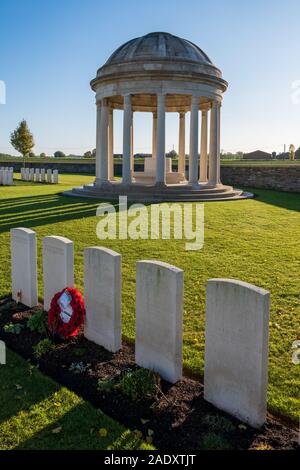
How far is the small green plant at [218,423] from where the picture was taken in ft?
12.6

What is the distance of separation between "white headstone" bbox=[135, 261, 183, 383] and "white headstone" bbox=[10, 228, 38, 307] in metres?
2.43

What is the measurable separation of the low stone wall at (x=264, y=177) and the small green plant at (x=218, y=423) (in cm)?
2310

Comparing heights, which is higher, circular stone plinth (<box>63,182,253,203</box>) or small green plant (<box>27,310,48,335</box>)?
circular stone plinth (<box>63,182,253,203</box>)

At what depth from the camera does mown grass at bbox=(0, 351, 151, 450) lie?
3.66m

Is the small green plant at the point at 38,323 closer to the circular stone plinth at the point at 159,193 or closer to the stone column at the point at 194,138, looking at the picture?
the circular stone plinth at the point at 159,193

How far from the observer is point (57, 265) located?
6.10 m

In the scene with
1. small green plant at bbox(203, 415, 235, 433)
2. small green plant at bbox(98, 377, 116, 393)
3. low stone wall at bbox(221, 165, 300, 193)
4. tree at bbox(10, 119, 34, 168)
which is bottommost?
small green plant at bbox(203, 415, 235, 433)

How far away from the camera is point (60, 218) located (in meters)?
14.0

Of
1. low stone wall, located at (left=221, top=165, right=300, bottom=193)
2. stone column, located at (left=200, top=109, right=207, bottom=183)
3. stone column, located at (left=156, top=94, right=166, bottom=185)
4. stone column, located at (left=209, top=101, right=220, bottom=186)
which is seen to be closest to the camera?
stone column, located at (left=156, top=94, right=166, bottom=185)

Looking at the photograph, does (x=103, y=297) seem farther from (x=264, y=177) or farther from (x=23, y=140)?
(x=23, y=140)

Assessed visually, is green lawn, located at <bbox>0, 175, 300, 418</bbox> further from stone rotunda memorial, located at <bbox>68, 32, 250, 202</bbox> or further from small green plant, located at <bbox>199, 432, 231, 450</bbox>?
stone rotunda memorial, located at <bbox>68, 32, 250, 202</bbox>

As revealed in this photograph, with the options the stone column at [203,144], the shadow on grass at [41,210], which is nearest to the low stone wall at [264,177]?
the stone column at [203,144]

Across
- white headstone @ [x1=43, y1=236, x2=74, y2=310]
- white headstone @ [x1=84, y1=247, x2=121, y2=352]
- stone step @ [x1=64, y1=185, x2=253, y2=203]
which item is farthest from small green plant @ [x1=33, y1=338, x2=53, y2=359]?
stone step @ [x1=64, y1=185, x2=253, y2=203]
